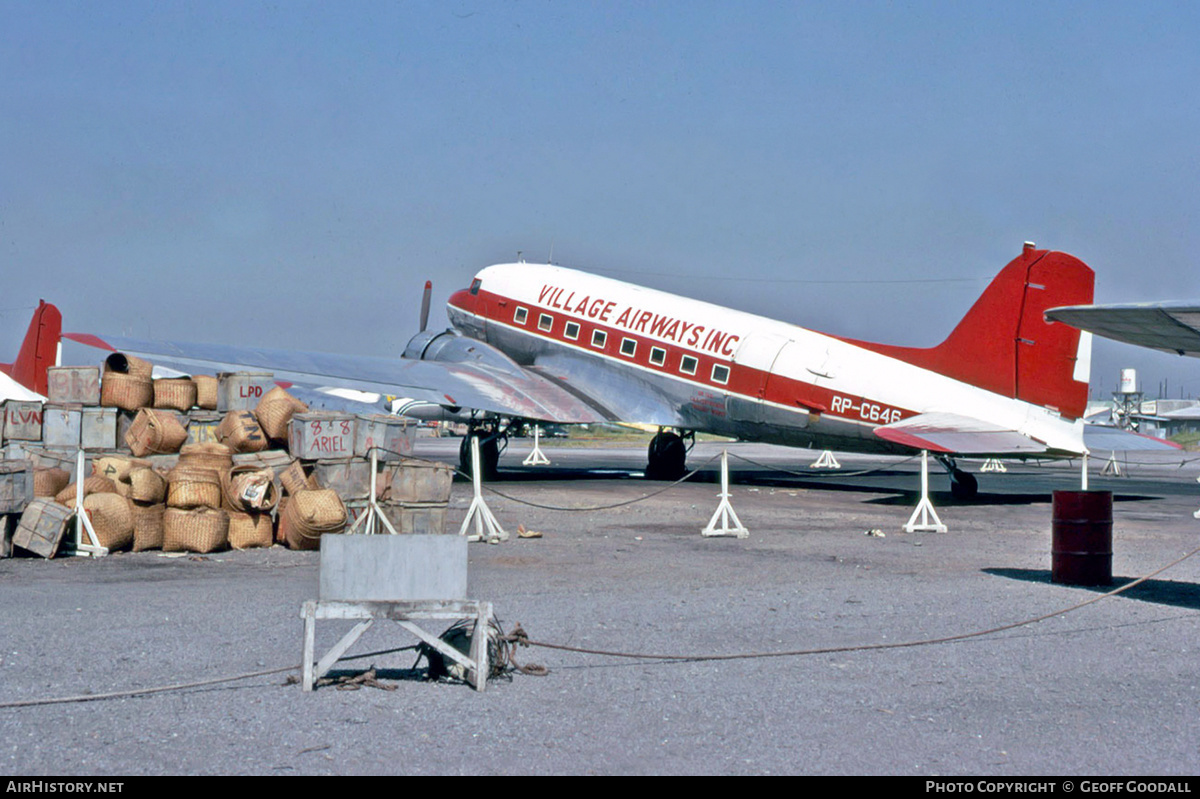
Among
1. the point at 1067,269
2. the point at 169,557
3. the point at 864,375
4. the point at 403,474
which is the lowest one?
the point at 169,557

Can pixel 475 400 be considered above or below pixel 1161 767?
above

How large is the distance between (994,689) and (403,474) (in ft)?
31.0

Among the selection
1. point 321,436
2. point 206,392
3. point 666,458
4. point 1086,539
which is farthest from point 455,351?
point 1086,539

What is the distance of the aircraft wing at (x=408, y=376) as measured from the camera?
23.1 metres

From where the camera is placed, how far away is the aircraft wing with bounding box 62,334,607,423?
23141mm

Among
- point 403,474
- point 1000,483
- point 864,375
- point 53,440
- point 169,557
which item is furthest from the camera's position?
point 1000,483

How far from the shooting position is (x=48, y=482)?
15.5 m

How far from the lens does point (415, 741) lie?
239 inches

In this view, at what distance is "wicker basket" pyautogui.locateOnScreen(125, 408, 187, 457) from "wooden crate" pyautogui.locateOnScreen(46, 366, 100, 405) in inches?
34.8

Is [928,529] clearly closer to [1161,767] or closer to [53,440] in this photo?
[1161,767]

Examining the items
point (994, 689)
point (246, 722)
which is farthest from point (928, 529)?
point (246, 722)

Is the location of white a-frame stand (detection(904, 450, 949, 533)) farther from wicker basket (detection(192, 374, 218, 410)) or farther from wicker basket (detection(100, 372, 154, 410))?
wicker basket (detection(100, 372, 154, 410))

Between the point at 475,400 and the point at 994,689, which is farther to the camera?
the point at 475,400
